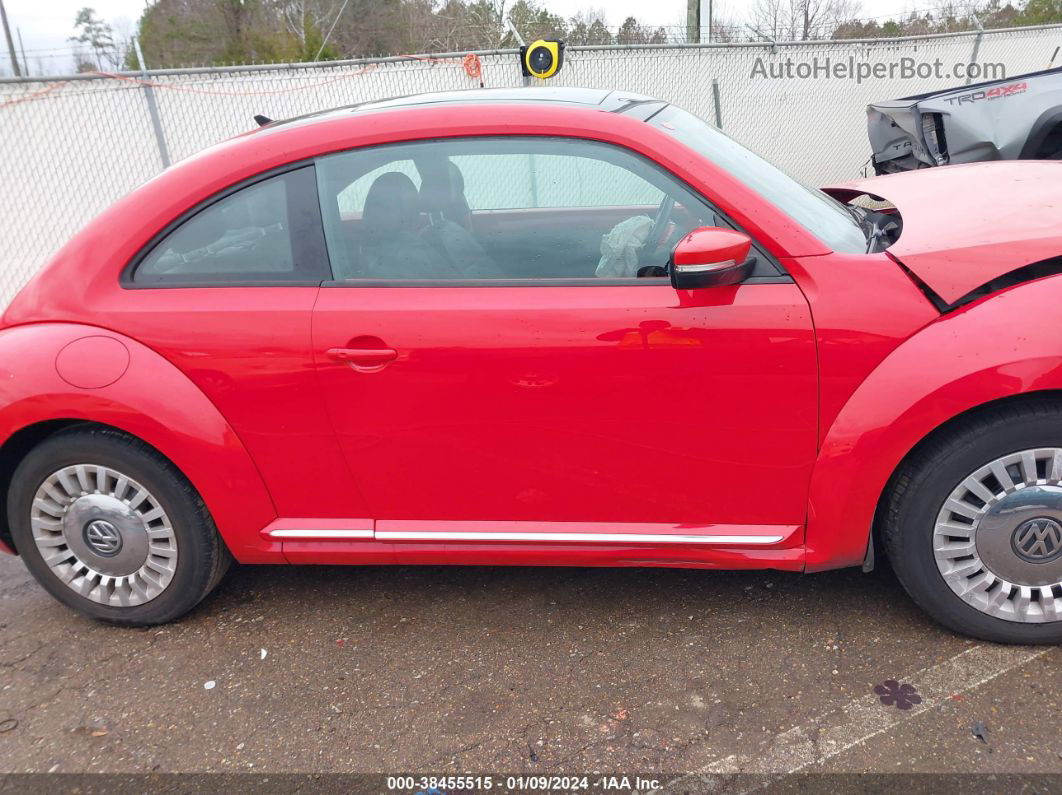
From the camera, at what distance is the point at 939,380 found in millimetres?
2305

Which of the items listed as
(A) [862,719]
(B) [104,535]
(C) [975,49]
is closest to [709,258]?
(A) [862,719]

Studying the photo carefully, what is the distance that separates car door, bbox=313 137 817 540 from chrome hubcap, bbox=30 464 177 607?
0.80 m

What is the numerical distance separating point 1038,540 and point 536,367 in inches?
62.0

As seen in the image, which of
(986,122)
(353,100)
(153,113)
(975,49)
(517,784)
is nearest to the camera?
(517,784)

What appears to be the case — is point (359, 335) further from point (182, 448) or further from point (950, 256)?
point (950, 256)

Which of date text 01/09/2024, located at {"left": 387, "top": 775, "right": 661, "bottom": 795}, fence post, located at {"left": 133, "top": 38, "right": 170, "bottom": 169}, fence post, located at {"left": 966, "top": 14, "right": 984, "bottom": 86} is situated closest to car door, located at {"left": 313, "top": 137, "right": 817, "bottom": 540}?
date text 01/09/2024, located at {"left": 387, "top": 775, "right": 661, "bottom": 795}

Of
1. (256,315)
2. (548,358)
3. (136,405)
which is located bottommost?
(136,405)

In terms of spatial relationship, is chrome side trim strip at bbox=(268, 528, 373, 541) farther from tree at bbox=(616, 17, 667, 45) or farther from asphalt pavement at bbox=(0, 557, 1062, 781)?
tree at bbox=(616, 17, 667, 45)

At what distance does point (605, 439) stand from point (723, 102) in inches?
365

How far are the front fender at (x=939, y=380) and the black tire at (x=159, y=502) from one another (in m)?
2.07

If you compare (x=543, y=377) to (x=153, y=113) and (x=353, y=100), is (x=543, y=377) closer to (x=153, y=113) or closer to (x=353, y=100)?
(x=153, y=113)

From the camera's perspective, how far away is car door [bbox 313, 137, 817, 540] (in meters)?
2.41

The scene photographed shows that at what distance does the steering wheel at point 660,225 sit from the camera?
2.51m

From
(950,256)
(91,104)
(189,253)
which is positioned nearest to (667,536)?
(950,256)
